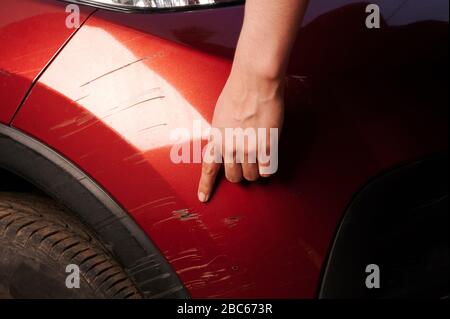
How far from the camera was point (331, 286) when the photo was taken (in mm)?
1421

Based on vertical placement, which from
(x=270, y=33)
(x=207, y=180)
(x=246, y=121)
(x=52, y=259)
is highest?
(x=270, y=33)

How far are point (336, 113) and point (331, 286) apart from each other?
1.30 feet

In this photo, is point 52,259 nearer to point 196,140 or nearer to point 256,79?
point 196,140

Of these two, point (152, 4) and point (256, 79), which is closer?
point (256, 79)

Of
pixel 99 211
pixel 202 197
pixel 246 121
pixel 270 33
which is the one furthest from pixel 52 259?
pixel 270 33

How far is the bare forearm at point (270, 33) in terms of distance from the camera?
1253mm

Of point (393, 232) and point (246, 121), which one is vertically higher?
point (246, 121)

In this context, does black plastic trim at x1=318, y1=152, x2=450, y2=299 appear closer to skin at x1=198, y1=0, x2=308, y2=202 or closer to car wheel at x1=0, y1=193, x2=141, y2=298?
skin at x1=198, y1=0, x2=308, y2=202

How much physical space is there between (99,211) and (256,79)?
1.51 feet

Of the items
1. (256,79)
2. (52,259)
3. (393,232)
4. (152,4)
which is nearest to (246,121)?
(256,79)

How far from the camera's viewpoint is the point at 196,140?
52.1 inches

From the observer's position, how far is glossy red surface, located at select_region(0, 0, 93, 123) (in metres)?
1.39
